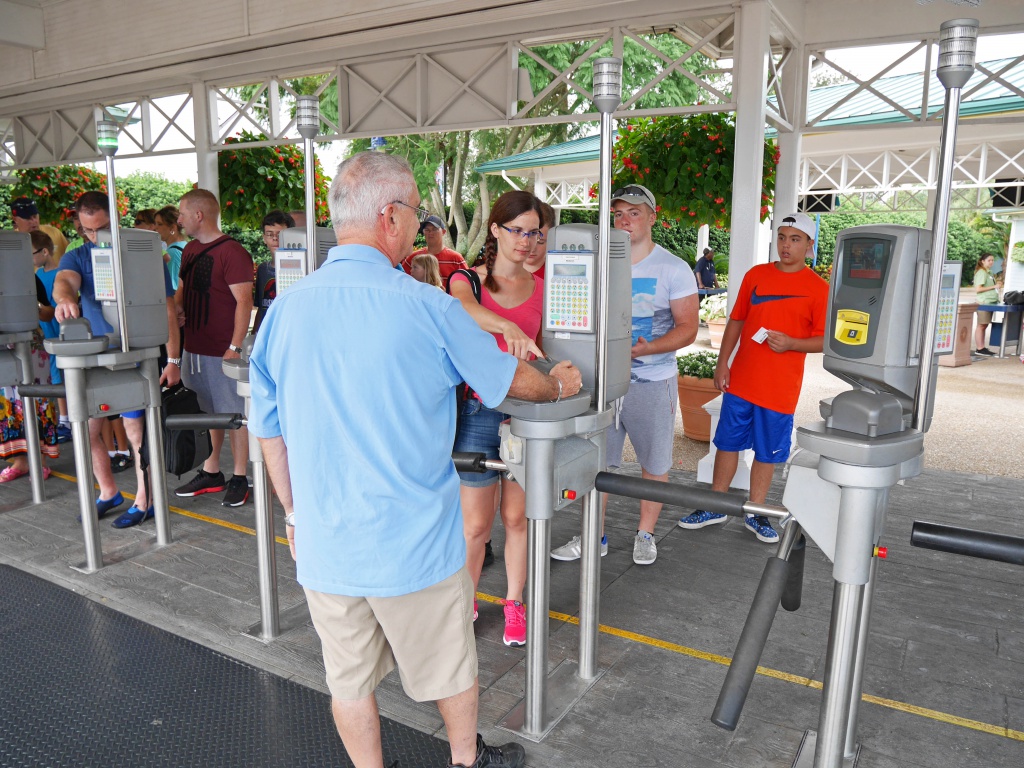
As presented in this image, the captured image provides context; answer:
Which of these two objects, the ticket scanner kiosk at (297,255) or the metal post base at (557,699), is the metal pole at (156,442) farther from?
the metal post base at (557,699)

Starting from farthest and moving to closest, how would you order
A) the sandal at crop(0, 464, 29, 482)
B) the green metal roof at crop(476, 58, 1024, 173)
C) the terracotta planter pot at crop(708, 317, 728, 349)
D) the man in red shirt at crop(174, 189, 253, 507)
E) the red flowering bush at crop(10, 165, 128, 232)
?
the terracotta planter pot at crop(708, 317, 728, 349) < the red flowering bush at crop(10, 165, 128, 232) < the green metal roof at crop(476, 58, 1024, 173) < the sandal at crop(0, 464, 29, 482) < the man in red shirt at crop(174, 189, 253, 507)

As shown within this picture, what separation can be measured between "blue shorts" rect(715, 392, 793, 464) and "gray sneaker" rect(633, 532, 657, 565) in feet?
2.08

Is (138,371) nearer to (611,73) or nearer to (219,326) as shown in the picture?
(219,326)

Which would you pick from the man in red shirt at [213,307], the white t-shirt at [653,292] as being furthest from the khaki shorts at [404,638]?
the man in red shirt at [213,307]

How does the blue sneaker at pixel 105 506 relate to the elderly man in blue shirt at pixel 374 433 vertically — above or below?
below

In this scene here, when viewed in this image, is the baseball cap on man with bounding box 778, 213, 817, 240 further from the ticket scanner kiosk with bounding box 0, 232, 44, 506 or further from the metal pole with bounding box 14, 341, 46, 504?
the metal pole with bounding box 14, 341, 46, 504

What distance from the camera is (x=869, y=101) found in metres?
8.59

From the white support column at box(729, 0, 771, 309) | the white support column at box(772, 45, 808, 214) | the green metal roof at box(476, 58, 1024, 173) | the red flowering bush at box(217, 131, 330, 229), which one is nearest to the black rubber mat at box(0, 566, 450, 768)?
the white support column at box(729, 0, 771, 309)

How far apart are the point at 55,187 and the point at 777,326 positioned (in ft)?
28.7

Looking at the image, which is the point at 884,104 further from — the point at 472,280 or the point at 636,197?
the point at 472,280

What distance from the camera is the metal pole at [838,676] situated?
6.15 feet

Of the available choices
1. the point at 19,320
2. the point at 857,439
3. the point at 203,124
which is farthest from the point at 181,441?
the point at 203,124

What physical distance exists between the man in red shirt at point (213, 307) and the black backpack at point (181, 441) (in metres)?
0.16

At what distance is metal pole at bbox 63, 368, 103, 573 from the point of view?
11.5 feet
